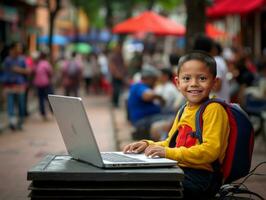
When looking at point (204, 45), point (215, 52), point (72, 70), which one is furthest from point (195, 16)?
point (72, 70)

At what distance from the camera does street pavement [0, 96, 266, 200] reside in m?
6.94

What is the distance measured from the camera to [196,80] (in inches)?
153

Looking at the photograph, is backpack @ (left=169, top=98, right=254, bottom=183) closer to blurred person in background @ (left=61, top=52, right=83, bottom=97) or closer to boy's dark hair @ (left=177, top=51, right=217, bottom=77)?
boy's dark hair @ (left=177, top=51, right=217, bottom=77)

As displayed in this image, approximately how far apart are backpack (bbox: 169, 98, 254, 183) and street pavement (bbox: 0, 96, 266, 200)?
2.21 meters

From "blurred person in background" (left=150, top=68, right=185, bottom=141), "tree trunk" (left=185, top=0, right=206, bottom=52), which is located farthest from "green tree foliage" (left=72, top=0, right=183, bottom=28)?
"tree trunk" (left=185, top=0, right=206, bottom=52)

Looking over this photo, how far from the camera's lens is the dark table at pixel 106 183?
328 cm

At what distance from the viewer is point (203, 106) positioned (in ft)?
12.6

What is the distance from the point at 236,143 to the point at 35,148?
27.8 ft

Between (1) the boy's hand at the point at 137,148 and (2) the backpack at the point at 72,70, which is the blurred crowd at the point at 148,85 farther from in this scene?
(1) the boy's hand at the point at 137,148

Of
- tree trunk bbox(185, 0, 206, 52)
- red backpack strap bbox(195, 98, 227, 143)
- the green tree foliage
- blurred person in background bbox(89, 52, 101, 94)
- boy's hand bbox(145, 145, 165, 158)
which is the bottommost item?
blurred person in background bbox(89, 52, 101, 94)

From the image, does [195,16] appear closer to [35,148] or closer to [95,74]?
[35,148]

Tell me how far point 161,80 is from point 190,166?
872 cm

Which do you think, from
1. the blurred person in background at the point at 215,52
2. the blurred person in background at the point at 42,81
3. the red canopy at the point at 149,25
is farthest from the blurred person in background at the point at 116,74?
the blurred person in background at the point at 215,52

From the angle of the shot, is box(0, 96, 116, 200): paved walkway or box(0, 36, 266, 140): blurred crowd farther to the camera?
box(0, 36, 266, 140): blurred crowd
